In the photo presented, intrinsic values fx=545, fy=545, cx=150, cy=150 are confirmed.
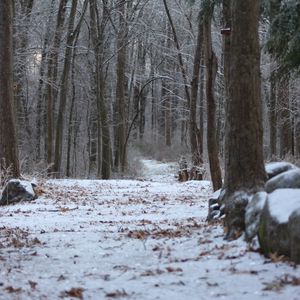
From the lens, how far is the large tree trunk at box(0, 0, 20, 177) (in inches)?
599

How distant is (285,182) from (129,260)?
2.00 metres

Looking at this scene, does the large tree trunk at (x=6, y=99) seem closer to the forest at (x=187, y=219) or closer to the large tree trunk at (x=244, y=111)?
the forest at (x=187, y=219)

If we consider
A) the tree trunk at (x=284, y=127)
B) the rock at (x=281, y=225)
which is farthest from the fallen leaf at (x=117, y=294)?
the tree trunk at (x=284, y=127)

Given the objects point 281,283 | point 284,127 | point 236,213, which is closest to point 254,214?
point 236,213

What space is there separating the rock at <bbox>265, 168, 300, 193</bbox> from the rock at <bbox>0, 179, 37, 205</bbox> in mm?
7623

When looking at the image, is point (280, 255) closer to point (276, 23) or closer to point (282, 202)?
point (282, 202)

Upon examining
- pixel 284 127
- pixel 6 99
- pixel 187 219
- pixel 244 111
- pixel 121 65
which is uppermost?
pixel 121 65

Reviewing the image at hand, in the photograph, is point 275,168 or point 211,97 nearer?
point 275,168

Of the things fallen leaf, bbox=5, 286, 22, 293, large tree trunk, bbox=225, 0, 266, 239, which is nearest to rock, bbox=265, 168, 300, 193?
large tree trunk, bbox=225, 0, 266, 239

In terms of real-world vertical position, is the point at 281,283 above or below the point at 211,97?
below

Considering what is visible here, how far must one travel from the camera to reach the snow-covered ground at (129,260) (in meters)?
4.47

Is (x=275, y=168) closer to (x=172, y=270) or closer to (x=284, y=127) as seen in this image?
(x=172, y=270)

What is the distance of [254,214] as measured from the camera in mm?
A: 5871

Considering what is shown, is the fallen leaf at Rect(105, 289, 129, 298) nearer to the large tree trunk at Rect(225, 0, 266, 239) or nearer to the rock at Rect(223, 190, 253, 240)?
the rock at Rect(223, 190, 253, 240)
